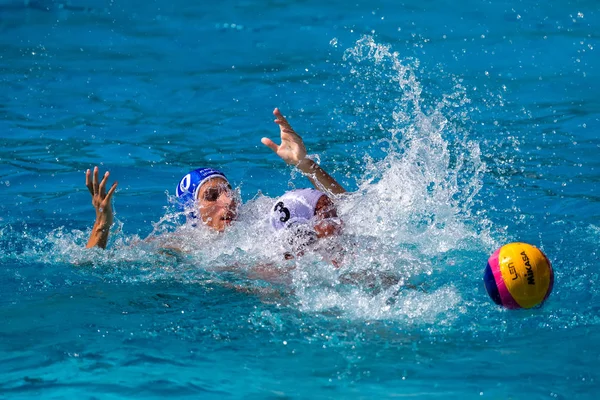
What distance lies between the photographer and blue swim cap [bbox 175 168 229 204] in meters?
5.64

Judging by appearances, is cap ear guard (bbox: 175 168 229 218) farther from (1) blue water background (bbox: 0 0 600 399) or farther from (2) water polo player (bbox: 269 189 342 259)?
(2) water polo player (bbox: 269 189 342 259)

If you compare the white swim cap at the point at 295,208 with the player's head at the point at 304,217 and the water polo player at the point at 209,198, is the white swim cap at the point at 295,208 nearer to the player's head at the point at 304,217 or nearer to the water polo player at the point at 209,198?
the player's head at the point at 304,217

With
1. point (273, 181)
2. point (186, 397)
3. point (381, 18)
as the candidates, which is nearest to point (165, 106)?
point (273, 181)

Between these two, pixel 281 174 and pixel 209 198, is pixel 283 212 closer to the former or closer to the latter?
pixel 209 198

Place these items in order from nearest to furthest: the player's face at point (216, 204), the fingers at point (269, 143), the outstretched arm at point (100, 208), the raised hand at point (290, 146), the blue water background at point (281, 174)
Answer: the blue water background at point (281, 174)
the outstretched arm at point (100, 208)
the fingers at point (269, 143)
the raised hand at point (290, 146)
the player's face at point (216, 204)

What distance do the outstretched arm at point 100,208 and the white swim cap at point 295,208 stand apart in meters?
0.99

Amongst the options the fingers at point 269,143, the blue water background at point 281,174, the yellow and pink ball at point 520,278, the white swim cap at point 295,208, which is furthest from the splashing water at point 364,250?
the fingers at point 269,143

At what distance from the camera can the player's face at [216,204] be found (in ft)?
18.2

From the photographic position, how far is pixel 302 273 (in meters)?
4.68

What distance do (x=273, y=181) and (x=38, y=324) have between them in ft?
10.2

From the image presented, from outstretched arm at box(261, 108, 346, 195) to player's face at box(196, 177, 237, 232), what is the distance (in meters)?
0.49

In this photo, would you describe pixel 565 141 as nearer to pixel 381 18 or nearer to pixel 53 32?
pixel 381 18

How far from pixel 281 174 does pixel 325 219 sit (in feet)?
7.29

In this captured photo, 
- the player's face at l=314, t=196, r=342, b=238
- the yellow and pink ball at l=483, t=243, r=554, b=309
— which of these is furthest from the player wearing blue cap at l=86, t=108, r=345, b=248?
the yellow and pink ball at l=483, t=243, r=554, b=309
